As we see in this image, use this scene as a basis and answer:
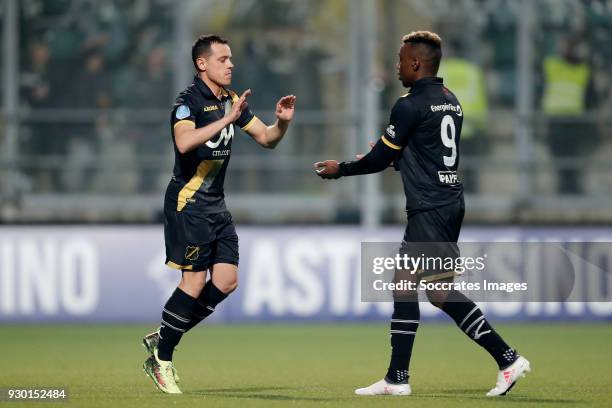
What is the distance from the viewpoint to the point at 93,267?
15102mm

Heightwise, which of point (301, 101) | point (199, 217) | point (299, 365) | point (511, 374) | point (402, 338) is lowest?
point (299, 365)

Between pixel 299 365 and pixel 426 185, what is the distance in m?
3.01

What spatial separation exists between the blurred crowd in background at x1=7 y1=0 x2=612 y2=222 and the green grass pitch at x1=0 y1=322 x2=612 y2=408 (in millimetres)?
4535

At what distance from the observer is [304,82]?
768 inches

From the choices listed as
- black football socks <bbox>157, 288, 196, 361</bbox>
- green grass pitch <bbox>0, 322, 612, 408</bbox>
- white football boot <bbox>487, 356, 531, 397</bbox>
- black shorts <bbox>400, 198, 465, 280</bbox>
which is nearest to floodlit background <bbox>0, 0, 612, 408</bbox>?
green grass pitch <bbox>0, 322, 612, 408</bbox>

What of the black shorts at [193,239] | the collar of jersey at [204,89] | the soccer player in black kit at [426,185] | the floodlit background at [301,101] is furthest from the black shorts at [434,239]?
the floodlit background at [301,101]

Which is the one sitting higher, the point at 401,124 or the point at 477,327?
the point at 401,124

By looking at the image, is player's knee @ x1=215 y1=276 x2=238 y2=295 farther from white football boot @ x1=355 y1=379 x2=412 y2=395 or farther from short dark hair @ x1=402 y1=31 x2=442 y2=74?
short dark hair @ x1=402 y1=31 x2=442 y2=74

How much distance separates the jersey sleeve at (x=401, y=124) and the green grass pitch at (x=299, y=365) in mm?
1571

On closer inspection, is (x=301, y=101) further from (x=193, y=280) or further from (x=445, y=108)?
(x=445, y=108)

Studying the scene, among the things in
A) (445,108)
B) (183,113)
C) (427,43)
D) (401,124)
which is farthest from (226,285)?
(427,43)

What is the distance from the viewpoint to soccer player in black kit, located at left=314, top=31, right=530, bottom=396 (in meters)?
8.27

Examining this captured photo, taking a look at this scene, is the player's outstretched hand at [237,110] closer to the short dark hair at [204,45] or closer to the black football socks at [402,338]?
the short dark hair at [204,45]

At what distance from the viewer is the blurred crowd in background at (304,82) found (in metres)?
19.1
